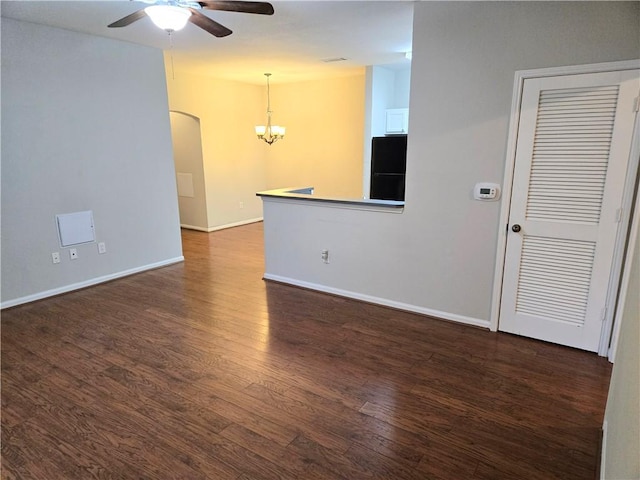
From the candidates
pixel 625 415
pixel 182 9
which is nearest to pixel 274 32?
pixel 182 9

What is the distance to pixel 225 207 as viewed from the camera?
7152mm

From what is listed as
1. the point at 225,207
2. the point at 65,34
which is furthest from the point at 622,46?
the point at 225,207

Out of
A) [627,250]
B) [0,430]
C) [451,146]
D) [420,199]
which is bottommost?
[0,430]

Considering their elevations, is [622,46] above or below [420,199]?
above

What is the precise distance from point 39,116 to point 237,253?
275 cm

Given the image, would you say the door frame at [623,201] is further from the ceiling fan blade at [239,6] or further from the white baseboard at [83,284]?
the white baseboard at [83,284]

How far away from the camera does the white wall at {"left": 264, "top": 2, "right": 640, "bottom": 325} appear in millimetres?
2525

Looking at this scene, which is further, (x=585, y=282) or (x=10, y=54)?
(x=10, y=54)

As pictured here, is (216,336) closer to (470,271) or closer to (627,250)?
(470,271)

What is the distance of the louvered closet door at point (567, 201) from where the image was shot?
2.49 metres

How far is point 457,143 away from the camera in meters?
3.04

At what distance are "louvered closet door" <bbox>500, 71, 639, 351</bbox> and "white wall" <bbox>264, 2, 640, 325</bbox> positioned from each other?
155 mm

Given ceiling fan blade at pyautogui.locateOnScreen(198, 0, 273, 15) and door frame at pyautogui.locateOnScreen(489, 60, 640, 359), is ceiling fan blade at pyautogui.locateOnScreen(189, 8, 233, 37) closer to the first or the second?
ceiling fan blade at pyautogui.locateOnScreen(198, 0, 273, 15)

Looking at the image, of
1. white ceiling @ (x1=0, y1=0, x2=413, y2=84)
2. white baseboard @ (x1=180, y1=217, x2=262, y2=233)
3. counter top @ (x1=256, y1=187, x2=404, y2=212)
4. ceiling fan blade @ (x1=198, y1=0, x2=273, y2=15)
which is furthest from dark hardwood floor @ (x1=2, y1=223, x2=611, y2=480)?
white baseboard @ (x1=180, y1=217, x2=262, y2=233)
